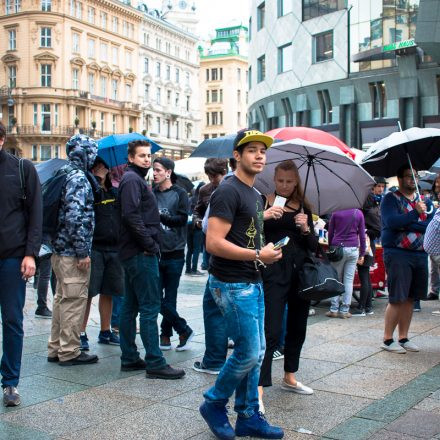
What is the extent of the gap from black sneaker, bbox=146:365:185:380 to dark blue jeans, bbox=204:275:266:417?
154cm

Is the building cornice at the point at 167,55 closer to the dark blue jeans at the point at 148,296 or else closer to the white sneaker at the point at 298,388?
the dark blue jeans at the point at 148,296

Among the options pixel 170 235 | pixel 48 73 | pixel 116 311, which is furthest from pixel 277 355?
pixel 48 73

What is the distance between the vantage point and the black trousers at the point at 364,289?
9.91 m

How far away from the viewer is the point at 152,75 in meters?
91.2

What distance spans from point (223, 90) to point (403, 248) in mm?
107579

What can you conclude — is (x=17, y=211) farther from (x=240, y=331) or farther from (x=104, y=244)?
(x=240, y=331)

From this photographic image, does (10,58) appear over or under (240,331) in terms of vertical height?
over

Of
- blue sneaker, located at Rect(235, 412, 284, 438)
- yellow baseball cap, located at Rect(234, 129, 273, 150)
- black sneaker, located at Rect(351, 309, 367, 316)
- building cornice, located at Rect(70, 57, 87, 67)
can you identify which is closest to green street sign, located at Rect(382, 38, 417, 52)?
black sneaker, located at Rect(351, 309, 367, 316)

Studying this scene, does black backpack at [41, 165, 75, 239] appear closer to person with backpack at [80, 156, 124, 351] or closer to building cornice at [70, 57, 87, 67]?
person with backpack at [80, 156, 124, 351]

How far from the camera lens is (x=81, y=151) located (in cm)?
677

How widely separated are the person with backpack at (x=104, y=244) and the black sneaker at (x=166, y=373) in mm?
1343

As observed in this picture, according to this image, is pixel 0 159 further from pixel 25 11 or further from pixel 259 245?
pixel 25 11

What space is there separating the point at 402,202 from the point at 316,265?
Result: 6.79 ft

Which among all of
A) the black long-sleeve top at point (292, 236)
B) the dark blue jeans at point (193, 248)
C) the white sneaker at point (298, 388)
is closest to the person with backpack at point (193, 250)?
the dark blue jeans at point (193, 248)
